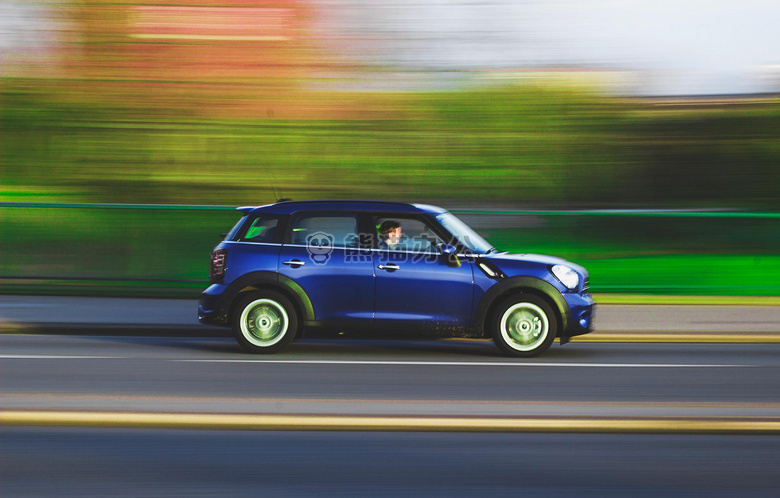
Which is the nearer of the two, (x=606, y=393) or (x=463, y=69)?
(x=606, y=393)

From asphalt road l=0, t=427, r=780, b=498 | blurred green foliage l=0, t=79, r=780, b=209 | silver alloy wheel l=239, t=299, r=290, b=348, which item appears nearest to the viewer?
asphalt road l=0, t=427, r=780, b=498

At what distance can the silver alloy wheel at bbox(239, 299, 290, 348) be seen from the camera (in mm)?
8844

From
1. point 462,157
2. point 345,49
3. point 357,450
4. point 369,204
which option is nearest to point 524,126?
point 462,157

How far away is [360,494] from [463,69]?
14406 millimetres

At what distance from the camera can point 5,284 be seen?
1412cm

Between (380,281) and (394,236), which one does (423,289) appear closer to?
(380,281)

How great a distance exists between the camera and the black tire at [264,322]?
28.9 ft

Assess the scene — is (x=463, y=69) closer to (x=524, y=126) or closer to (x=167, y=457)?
(x=524, y=126)

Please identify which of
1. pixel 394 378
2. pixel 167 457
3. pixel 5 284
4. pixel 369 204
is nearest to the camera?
pixel 167 457

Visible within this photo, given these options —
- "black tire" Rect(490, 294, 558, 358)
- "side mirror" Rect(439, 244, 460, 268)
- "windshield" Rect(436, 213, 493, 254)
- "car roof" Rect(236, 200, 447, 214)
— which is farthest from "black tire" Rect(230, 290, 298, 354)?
"black tire" Rect(490, 294, 558, 358)

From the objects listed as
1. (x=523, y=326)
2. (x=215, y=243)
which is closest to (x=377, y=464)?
(x=523, y=326)

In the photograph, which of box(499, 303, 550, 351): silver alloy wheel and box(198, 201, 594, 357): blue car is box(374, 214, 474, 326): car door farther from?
box(499, 303, 550, 351): silver alloy wheel

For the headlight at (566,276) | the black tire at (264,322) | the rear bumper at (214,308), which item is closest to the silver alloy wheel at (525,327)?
the headlight at (566,276)

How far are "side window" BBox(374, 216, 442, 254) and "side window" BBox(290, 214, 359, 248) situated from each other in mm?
258
